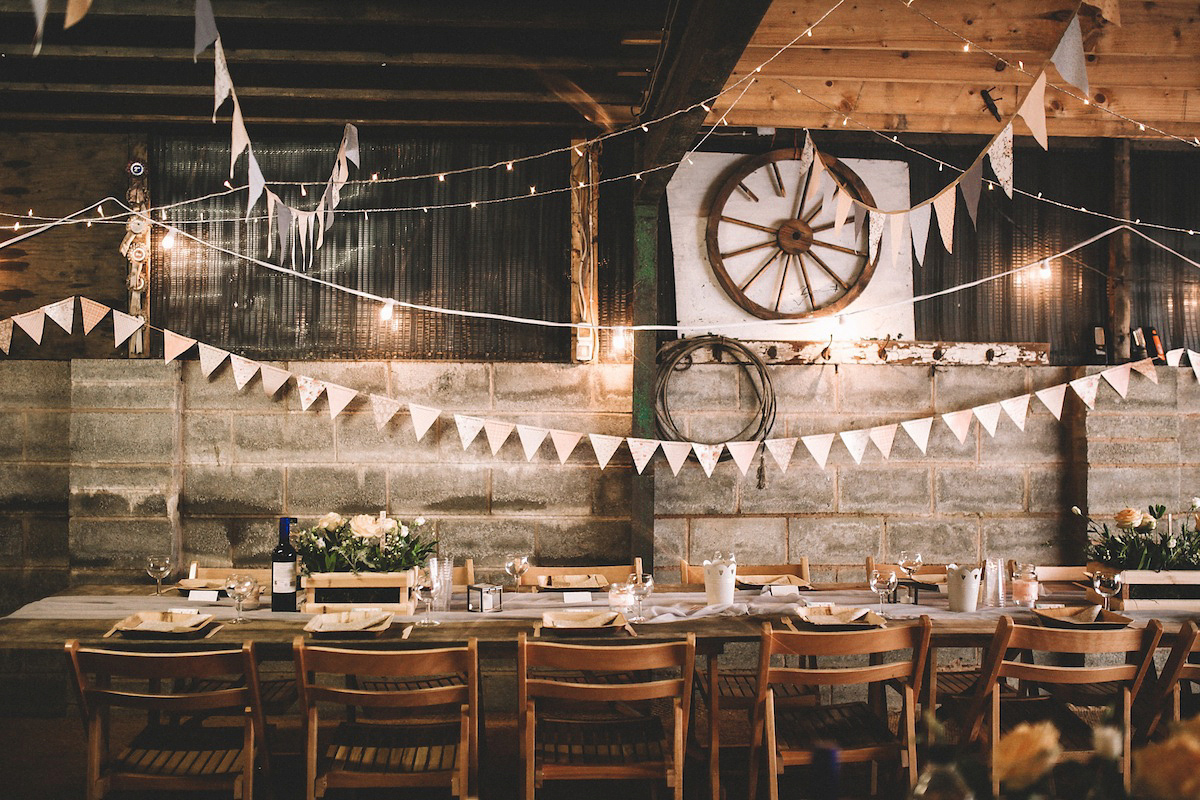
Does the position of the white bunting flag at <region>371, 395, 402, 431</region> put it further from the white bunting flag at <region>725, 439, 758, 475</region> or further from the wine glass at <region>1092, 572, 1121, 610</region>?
the wine glass at <region>1092, 572, 1121, 610</region>

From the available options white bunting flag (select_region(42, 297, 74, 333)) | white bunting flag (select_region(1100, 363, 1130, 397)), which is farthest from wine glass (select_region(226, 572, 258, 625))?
white bunting flag (select_region(1100, 363, 1130, 397))

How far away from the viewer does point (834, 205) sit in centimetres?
483

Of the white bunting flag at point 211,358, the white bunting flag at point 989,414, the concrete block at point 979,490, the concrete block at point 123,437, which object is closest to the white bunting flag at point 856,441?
the concrete block at point 979,490

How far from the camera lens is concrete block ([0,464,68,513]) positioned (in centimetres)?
455

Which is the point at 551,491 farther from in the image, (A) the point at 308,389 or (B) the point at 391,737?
(B) the point at 391,737

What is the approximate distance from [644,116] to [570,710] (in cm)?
278

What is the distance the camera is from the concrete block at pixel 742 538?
15.3 feet

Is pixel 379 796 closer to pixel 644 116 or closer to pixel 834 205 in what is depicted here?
pixel 644 116

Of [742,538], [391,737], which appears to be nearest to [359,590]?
Result: [391,737]

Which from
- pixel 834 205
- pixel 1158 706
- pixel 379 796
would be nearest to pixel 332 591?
pixel 379 796

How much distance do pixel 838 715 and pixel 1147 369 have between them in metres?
3.11

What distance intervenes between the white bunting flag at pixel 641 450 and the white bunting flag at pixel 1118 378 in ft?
8.69

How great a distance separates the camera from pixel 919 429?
15.1ft

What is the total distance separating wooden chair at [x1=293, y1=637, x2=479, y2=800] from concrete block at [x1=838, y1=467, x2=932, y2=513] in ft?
9.21
